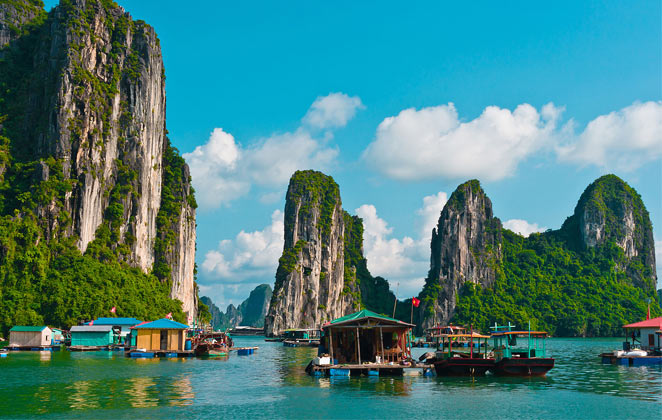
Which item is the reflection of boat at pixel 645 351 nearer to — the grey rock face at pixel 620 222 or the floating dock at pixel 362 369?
the floating dock at pixel 362 369

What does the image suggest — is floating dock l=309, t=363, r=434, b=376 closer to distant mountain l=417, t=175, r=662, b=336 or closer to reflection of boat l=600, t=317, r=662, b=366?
reflection of boat l=600, t=317, r=662, b=366

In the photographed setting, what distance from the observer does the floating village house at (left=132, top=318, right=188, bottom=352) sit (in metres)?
65.3

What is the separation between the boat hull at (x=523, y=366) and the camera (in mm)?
43906

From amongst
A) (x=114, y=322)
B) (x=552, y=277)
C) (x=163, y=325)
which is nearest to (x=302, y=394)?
(x=163, y=325)

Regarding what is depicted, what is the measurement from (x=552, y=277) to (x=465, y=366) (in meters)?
167

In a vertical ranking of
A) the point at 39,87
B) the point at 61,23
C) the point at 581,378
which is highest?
the point at 61,23

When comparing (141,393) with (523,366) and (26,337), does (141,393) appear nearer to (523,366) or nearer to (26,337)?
(523,366)

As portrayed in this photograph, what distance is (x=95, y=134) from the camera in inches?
4186

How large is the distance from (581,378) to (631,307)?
152650 mm

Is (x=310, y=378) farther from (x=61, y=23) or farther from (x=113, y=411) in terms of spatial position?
(x=61, y=23)

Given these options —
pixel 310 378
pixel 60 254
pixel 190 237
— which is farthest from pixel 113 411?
pixel 190 237

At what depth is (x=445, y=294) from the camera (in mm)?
183250

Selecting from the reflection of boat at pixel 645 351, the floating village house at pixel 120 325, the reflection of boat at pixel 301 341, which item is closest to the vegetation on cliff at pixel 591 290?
the reflection of boat at pixel 301 341

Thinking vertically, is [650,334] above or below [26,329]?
below
